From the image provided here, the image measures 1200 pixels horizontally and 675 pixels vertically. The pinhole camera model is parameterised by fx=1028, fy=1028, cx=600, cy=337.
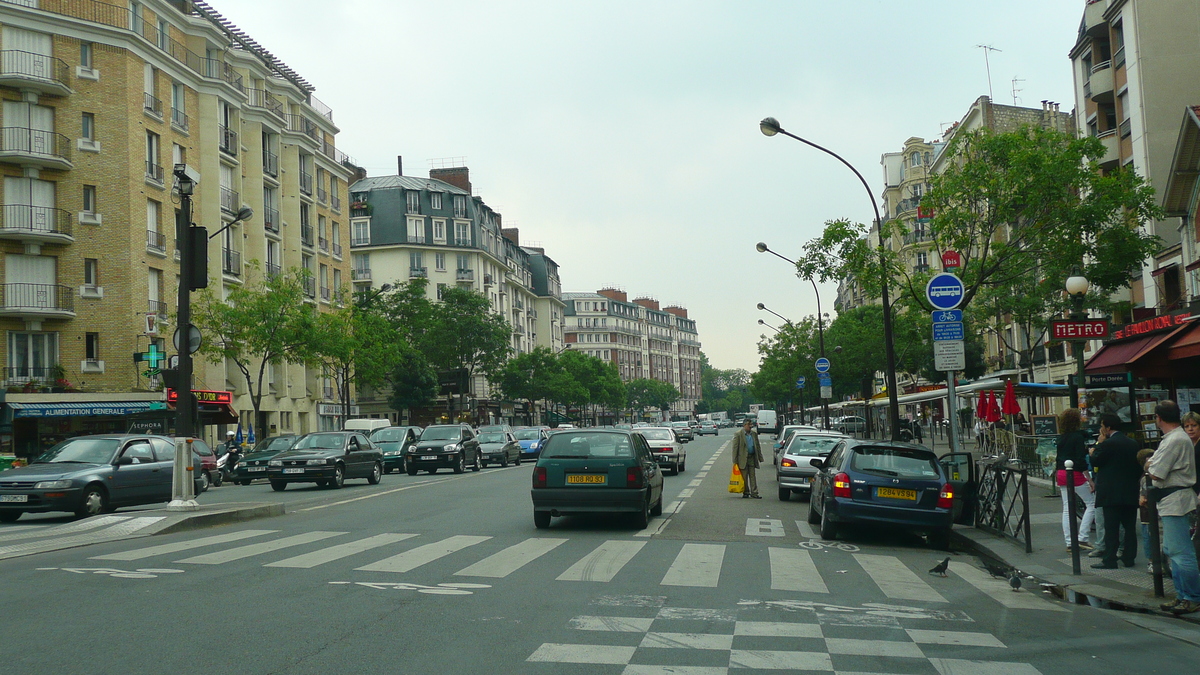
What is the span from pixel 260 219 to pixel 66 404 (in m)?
17.2

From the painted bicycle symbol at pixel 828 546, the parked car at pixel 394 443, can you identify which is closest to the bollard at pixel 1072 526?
the painted bicycle symbol at pixel 828 546

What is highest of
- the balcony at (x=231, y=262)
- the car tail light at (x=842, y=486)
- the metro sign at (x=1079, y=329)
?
the balcony at (x=231, y=262)

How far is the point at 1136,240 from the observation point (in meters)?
21.7

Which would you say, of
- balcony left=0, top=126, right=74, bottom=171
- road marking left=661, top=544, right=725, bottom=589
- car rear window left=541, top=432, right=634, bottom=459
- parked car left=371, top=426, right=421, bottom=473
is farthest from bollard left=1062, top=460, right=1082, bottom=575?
balcony left=0, top=126, right=74, bottom=171

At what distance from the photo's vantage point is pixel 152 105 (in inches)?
1674

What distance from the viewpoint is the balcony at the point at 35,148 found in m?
37.6

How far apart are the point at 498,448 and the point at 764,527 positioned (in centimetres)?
2439

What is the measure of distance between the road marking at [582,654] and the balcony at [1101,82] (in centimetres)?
4091

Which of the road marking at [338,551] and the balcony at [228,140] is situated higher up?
the balcony at [228,140]

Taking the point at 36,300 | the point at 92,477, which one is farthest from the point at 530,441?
the point at 92,477

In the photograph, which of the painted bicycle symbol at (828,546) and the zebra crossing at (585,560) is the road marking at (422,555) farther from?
the painted bicycle symbol at (828,546)

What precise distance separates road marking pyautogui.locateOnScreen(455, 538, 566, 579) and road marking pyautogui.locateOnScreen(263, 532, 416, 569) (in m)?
1.65

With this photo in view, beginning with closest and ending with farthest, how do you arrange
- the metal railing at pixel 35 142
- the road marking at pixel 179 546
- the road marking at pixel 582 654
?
1. the road marking at pixel 582 654
2. the road marking at pixel 179 546
3. the metal railing at pixel 35 142

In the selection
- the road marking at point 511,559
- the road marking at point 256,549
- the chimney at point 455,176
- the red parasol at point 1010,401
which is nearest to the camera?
the road marking at point 511,559
